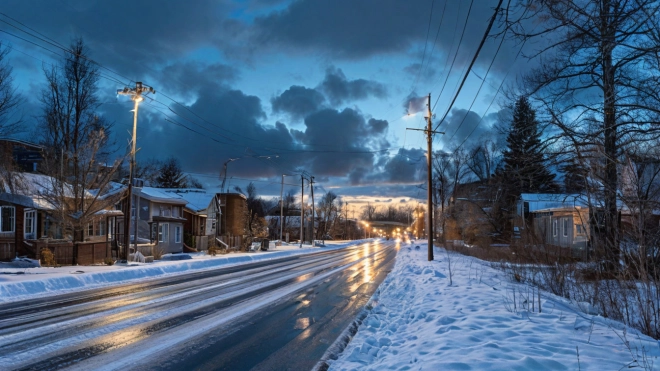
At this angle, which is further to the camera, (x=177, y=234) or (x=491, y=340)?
(x=177, y=234)

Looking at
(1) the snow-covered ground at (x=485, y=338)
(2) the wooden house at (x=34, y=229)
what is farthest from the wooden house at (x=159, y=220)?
(1) the snow-covered ground at (x=485, y=338)

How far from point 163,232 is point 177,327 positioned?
36.8 meters

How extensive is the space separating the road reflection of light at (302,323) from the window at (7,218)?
76.6 feet

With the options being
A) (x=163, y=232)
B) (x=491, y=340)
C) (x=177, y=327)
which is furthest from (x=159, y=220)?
(x=491, y=340)

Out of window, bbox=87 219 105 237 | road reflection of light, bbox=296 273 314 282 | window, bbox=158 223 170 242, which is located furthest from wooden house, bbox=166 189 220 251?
road reflection of light, bbox=296 273 314 282

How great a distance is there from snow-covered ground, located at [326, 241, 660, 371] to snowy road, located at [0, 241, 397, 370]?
1.02 m

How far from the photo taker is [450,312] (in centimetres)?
899

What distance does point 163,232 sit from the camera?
43.1 m

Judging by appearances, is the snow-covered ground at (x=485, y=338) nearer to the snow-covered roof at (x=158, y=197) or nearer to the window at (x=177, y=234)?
the snow-covered roof at (x=158, y=197)

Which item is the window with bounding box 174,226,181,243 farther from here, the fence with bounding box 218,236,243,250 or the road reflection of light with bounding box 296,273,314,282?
the road reflection of light with bounding box 296,273,314,282

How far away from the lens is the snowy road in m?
6.59

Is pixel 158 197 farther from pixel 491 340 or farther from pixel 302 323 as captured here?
pixel 491 340

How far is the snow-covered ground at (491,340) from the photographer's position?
5.35 meters

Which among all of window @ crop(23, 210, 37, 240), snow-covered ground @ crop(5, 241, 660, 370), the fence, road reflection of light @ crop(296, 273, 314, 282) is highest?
window @ crop(23, 210, 37, 240)
